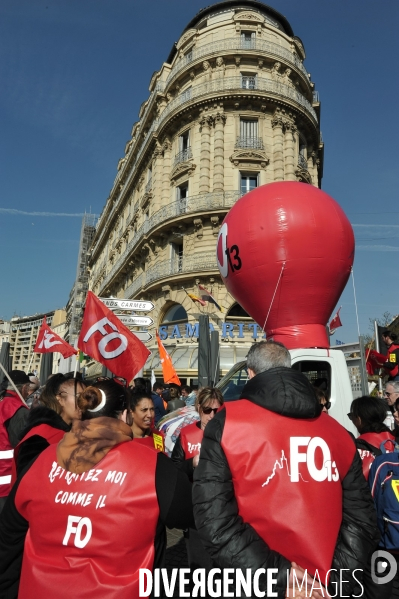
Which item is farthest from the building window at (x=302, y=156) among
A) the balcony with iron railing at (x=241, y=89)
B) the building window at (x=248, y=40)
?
the building window at (x=248, y=40)

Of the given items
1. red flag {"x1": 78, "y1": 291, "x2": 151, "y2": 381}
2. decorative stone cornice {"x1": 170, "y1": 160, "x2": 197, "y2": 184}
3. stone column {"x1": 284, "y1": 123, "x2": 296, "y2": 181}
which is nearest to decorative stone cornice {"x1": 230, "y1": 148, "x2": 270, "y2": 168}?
stone column {"x1": 284, "y1": 123, "x2": 296, "y2": 181}

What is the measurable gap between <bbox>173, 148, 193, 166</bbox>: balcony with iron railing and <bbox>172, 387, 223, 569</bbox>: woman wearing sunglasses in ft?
65.2

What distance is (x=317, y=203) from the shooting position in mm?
6293

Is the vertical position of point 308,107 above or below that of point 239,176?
above

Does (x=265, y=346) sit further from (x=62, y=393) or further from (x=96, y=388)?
(x=62, y=393)

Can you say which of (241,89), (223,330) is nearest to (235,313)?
(223,330)

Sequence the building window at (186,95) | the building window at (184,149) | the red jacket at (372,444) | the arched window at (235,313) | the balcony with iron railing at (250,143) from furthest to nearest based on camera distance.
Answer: the building window at (186,95), the building window at (184,149), the balcony with iron railing at (250,143), the arched window at (235,313), the red jacket at (372,444)

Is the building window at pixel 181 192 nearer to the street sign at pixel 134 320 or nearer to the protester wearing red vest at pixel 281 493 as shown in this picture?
the street sign at pixel 134 320

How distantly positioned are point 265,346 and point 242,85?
23049 millimetres

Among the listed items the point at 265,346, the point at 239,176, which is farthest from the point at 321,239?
the point at 239,176

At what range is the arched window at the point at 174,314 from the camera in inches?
810

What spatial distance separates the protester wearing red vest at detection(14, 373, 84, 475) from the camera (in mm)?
2041

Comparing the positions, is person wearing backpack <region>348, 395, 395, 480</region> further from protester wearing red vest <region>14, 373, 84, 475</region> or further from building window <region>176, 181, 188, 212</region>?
building window <region>176, 181, 188, 212</region>

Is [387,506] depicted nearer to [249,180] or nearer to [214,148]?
[249,180]
